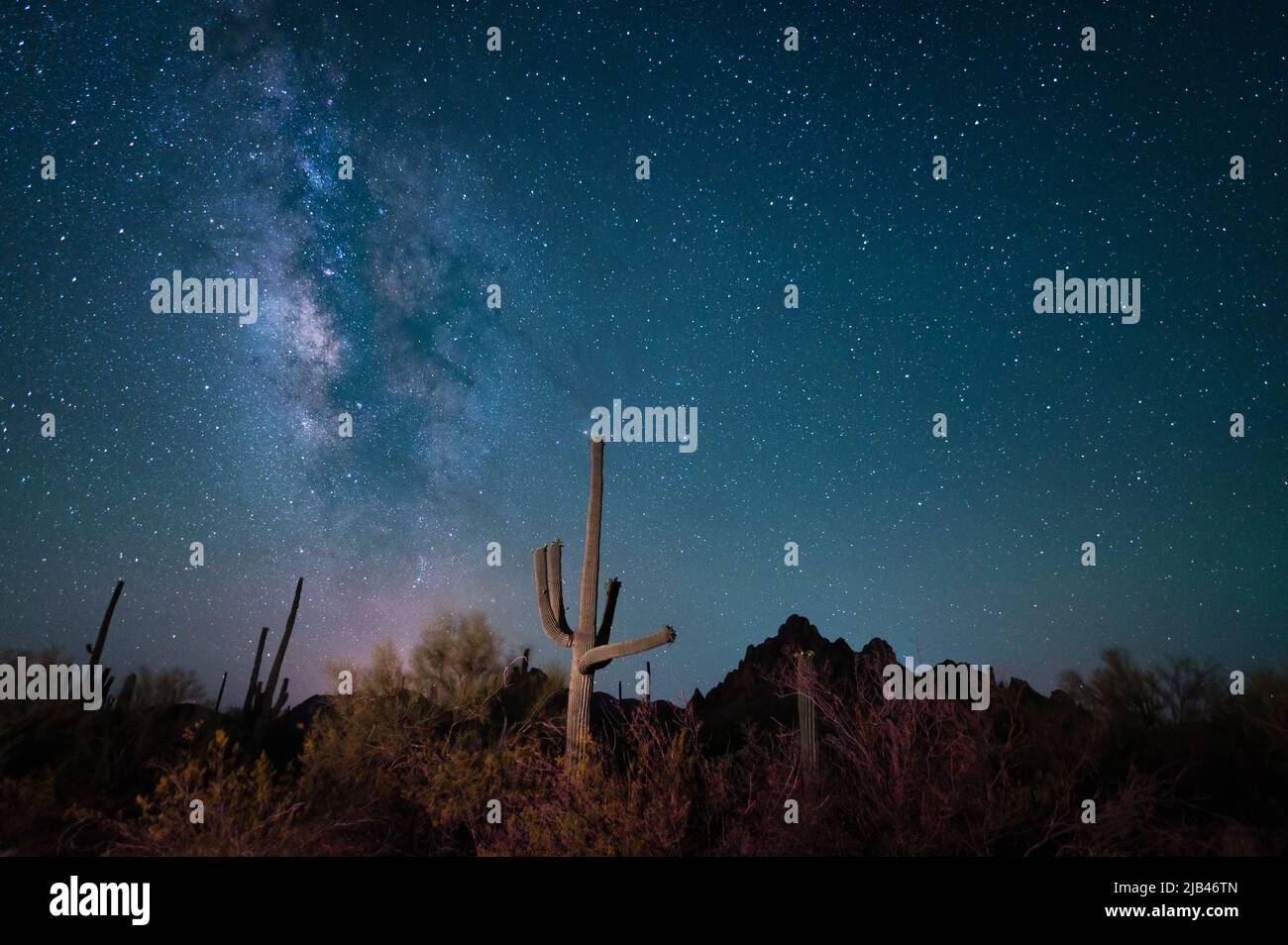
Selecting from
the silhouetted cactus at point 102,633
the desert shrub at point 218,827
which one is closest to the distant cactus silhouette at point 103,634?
the silhouetted cactus at point 102,633

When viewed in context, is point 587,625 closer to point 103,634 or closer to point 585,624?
point 585,624

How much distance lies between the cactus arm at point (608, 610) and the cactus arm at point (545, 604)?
0.47m

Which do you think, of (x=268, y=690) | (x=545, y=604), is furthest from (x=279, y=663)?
(x=545, y=604)

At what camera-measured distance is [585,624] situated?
978cm

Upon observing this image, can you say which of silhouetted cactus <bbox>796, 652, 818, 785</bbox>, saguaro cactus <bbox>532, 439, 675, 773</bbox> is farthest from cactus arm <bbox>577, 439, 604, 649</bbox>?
silhouetted cactus <bbox>796, 652, 818, 785</bbox>

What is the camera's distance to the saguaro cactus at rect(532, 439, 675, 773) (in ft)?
29.0

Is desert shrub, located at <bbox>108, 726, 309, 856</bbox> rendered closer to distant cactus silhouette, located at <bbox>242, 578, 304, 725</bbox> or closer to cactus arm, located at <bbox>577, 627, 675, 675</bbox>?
cactus arm, located at <bbox>577, 627, 675, 675</bbox>

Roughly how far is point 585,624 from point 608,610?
1.50 ft

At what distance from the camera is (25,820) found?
29.1 feet

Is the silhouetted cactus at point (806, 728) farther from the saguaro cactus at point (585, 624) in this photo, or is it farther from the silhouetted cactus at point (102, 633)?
the silhouetted cactus at point (102, 633)

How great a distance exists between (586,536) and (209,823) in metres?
5.53

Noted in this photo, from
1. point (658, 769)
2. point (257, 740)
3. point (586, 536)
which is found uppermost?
point (586, 536)
